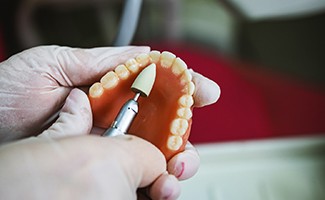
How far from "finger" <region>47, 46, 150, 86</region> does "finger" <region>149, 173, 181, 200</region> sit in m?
0.19

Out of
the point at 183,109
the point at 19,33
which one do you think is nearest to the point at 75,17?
the point at 19,33

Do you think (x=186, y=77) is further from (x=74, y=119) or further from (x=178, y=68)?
(x=74, y=119)

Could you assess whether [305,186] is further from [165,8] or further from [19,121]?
[165,8]

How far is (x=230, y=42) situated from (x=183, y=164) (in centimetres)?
117

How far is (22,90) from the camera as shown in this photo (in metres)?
0.69

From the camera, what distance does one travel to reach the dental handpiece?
0.55 meters

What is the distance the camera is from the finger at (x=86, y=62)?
0.67 m

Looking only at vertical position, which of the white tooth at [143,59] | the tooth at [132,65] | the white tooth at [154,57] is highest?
the white tooth at [154,57]

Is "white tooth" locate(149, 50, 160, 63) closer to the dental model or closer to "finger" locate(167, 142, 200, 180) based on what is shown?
the dental model

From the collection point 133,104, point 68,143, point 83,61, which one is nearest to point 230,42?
point 83,61

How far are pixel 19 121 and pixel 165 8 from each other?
1.07 metres

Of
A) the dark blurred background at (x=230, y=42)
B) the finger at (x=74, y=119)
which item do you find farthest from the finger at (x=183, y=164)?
the dark blurred background at (x=230, y=42)

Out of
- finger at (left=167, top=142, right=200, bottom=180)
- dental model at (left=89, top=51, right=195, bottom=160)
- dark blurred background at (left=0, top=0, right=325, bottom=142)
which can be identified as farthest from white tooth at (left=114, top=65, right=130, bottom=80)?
dark blurred background at (left=0, top=0, right=325, bottom=142)

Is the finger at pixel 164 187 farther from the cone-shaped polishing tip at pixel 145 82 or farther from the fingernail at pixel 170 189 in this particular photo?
the cone-shaped polishing tip at pixel 145 82
